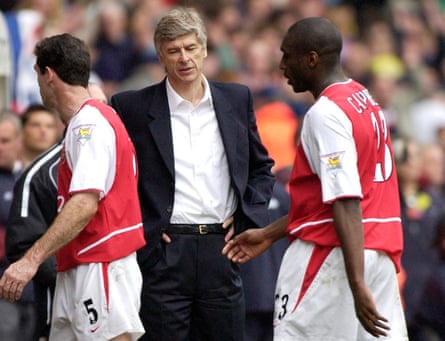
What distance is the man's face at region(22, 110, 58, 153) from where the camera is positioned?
10.5 metres

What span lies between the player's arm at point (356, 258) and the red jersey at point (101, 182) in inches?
47.6

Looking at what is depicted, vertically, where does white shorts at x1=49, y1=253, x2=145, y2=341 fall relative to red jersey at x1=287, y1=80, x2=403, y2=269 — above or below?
below

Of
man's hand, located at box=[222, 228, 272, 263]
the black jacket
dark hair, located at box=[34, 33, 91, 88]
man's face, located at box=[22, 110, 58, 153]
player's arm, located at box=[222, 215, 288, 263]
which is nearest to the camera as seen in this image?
dark hair, located at box=[34, 33, 91, 88]

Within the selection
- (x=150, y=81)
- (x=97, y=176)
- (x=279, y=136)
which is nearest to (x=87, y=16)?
(x=150, y=81)

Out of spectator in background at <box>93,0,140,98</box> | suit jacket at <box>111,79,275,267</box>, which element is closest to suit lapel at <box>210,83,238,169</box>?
suit jacket at <box>111,79,275,267</box>

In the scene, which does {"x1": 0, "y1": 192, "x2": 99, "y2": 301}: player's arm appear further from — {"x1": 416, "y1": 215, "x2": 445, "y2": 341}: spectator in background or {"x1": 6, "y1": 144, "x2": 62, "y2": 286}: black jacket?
{"x1": 416, "y1": 215, "x2": 445, "y2": 341}: spectator in background

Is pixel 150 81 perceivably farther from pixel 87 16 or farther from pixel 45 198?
pixel 45 198

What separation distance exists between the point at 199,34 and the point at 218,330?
1735mm

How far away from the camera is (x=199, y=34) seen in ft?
27.0

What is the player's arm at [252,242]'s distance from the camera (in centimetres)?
772

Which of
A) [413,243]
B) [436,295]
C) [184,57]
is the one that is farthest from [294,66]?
[436,295]

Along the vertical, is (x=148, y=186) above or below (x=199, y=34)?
below

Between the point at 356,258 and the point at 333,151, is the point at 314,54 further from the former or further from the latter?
the point at 356,258

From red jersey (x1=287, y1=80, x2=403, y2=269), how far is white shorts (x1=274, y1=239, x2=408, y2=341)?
0.09m
